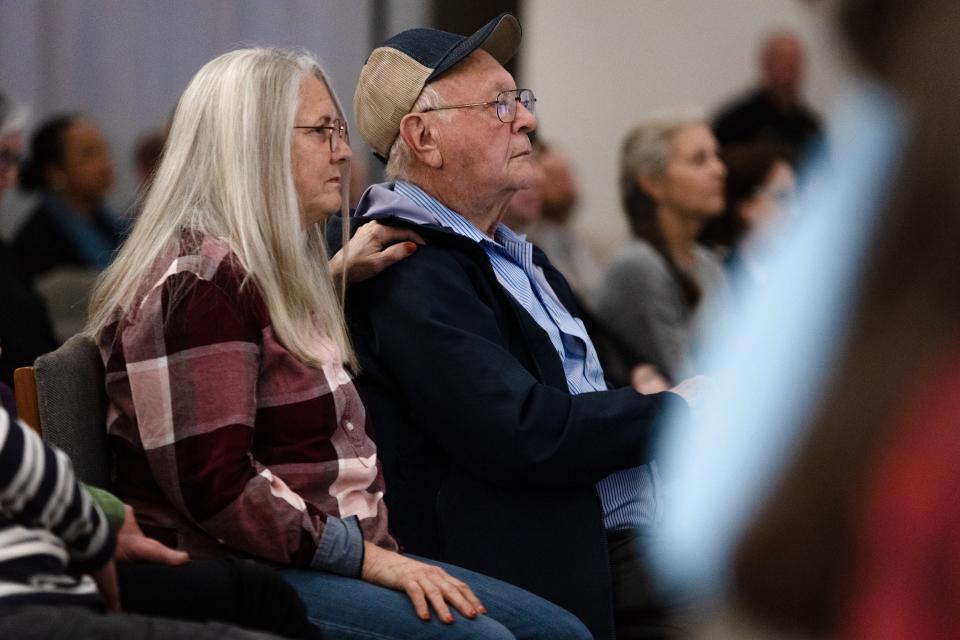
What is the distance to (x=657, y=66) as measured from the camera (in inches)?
287

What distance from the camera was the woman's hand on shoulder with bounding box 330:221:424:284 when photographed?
2.19 metres

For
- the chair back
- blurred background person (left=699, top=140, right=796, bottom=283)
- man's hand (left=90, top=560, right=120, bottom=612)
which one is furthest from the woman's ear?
man's hand (left=90, top=560, right=120, bottom=612)

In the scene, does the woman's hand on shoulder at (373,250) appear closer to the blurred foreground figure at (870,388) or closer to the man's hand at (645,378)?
the man's hand at (645,378)

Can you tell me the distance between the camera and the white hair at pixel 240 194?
1936 mm

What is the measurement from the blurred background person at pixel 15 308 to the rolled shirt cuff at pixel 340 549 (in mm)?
1550

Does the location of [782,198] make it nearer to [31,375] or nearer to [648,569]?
[648,569]

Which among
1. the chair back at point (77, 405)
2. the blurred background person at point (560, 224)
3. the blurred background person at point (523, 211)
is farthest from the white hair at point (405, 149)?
the blurred background person at point (560, 224)

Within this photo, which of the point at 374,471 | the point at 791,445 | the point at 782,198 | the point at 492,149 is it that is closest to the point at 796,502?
the point at 791,445

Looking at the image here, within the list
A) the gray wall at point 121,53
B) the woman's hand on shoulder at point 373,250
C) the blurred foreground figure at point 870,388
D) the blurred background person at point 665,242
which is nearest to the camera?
the blurred foreground figure at point 870,388

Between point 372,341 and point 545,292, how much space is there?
0.37 m

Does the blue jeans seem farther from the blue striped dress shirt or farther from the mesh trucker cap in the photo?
the mesh trucker cap

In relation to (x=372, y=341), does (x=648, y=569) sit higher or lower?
lower

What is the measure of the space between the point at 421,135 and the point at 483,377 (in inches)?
20.6

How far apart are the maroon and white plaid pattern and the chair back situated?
0.07 feet
